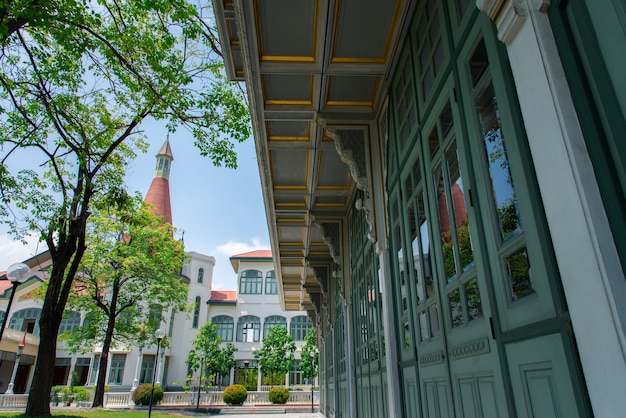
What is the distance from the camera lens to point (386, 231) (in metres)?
5.40

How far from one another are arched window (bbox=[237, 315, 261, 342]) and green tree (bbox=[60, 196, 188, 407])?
16232 mm

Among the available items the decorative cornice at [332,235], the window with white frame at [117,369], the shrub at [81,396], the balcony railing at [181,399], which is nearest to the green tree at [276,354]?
the balcony railing at [181,399]

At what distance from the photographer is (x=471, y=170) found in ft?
9.36

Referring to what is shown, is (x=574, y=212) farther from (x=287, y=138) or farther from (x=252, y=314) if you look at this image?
(x=252, y=314)

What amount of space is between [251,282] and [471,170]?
4280 cm

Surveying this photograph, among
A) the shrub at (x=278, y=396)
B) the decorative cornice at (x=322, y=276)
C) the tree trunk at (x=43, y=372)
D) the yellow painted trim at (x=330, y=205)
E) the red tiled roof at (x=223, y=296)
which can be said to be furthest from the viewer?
the red tiled roof at (x=223, y=296)

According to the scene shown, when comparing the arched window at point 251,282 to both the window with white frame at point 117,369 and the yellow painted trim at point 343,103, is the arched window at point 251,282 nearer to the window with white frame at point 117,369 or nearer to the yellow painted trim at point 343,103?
the window with white frame at point 117,369

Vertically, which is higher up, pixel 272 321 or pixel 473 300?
pixel 272 321

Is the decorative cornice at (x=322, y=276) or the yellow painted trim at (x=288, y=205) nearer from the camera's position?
the yellow painted trim at (x=288, y=205)

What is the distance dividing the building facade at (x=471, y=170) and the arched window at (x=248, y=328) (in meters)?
36.6

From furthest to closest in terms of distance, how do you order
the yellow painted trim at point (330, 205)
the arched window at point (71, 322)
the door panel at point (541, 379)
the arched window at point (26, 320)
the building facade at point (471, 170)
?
the arched window at point (71, 322) < the arched window at point (26, 320) < the yellow painted trim at point (330, 205) < the door panel at point (541, 379) < the building facade at point (471, 170)

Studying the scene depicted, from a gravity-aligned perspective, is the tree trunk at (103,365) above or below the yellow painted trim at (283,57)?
below

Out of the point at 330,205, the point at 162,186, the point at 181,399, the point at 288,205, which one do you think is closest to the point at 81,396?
the point at 181,399

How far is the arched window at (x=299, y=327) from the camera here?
4212 cm
